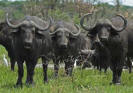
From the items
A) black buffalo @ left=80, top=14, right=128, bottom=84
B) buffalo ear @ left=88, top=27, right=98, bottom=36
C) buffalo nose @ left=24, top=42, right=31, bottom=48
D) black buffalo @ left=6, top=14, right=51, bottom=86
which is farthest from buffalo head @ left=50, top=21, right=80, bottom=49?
buffalo nose @ left=24, top=42, right=31, bottom=48

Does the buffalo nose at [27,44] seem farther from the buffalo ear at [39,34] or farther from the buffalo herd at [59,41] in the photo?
the buffalo ear at [39,34]

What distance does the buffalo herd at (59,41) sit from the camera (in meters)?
9.11

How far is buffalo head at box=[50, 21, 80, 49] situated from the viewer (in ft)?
38.3

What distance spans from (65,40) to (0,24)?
3614mm

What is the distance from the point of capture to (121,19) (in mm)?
11273

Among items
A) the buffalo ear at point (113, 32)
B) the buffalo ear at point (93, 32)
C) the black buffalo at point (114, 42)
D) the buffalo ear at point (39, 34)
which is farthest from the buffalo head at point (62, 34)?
the buffalo ear at point (39, 34)

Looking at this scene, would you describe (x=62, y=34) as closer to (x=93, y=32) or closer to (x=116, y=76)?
(x=93, y=32)

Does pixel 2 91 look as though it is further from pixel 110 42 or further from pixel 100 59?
pixel 100 59

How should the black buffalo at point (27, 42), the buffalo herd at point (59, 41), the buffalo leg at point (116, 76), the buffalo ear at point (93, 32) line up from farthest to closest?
the buffalo ear at point (93, 32), the buffalo leg at point (116, 76), the buffalo herd at point (59, 41), the black buffalo at point (27, 42)

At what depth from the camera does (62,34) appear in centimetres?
1190

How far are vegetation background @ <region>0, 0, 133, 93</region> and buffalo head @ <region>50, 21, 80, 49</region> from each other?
40.8 inches

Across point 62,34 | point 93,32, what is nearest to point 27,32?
point 93,32

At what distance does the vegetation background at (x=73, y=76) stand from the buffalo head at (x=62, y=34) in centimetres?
104

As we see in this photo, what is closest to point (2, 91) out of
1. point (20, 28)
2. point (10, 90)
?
point (10, 90)
